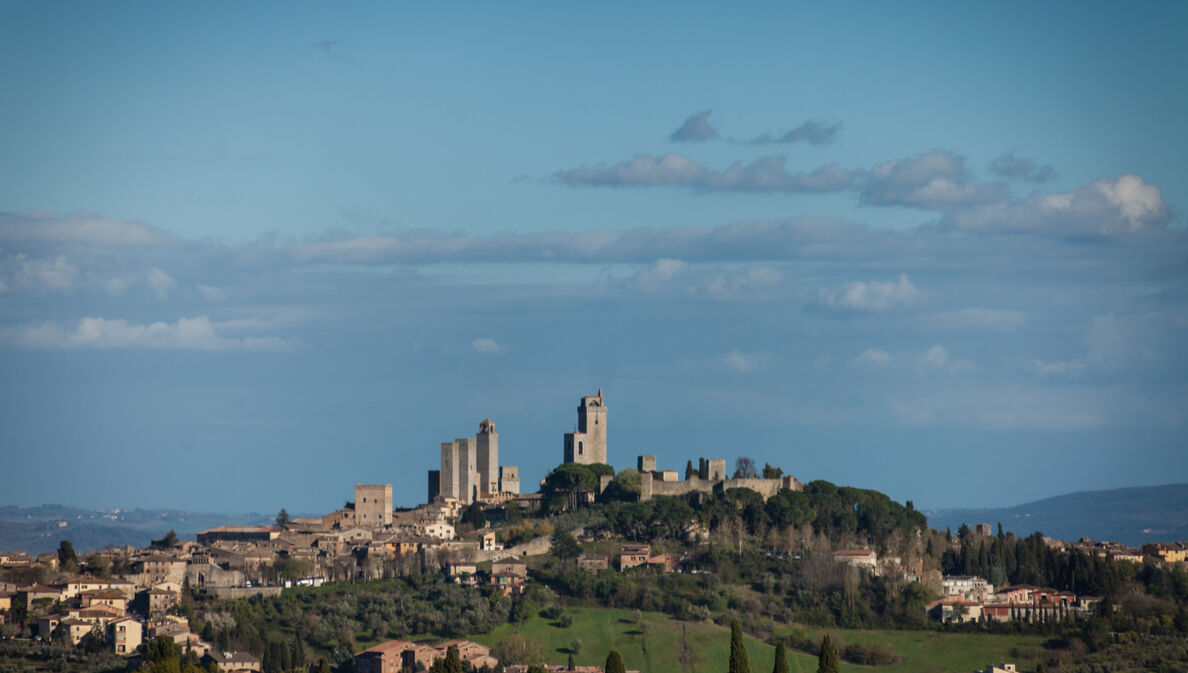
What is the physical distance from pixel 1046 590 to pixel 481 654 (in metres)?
25.1

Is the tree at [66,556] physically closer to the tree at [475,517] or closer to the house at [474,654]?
the tree at [475,517]

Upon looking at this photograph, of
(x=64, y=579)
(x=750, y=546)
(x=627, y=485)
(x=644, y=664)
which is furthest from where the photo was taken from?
(x=627, y=485)

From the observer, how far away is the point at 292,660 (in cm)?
6138

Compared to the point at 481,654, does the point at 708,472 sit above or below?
above

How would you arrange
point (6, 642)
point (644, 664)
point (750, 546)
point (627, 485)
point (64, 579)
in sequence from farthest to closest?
point (627, 485), point (750, 546), point (64, 579), point (644, 664), point (6, 642)

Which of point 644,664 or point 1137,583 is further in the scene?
point 1137,583

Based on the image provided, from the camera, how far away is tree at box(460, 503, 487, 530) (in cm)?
8288

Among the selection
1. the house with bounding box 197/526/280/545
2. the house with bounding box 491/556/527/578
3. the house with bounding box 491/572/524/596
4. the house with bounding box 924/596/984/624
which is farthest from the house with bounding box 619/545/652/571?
the house with bounding box 197/526/280/545

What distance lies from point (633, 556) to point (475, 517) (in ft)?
35.4

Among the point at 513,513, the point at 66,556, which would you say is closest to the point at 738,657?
the point at 513,513

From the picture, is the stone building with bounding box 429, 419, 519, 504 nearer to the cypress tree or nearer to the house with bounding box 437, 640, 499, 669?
the house with bounding box 437, 640, 499, 669

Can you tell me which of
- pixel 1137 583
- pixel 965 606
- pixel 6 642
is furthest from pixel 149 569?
pixel 1137 583

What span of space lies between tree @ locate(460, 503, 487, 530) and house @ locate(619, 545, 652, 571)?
8.91 m

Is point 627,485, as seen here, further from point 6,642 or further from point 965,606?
point 6,642
